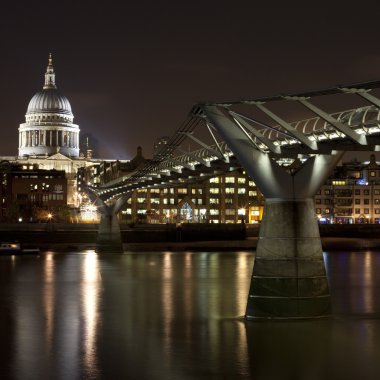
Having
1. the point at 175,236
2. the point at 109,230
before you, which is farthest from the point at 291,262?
the point at 175,236

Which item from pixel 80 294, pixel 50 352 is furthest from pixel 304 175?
pixel 80 294

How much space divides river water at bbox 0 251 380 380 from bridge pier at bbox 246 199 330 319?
0.81 metres

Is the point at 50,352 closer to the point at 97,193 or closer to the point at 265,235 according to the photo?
the point at 265,235

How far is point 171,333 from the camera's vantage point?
3475 cm

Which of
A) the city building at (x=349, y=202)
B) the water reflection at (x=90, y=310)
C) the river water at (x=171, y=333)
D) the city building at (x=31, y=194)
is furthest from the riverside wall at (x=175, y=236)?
the river water at (x=171, y=333)

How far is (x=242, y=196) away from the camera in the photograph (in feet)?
568

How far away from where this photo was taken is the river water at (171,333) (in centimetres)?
2748

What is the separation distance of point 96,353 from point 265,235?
793 centimetres

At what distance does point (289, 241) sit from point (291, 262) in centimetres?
75

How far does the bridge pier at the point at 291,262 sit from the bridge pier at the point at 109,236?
2520 inches

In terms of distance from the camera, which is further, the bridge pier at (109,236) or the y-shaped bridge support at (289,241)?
the bridge pier at (109,236)

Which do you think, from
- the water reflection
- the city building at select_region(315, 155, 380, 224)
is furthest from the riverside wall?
the water reflection

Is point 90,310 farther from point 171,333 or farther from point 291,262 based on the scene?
point 291,262

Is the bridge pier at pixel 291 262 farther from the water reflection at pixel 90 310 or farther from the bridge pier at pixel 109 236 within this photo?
the bridge pier at pixel 109 236
